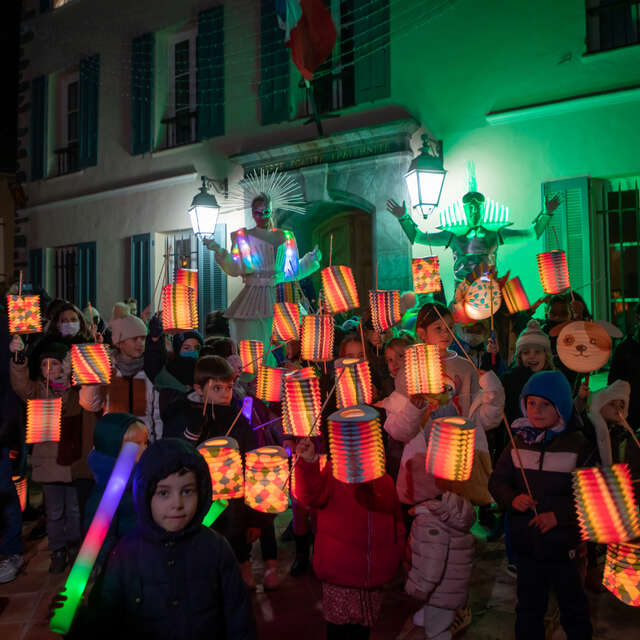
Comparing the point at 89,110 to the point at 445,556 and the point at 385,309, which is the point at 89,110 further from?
the point at 445,556

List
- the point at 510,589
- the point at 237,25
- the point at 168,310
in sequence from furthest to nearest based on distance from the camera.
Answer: the point at 237,25 → the point at 168,310 → the point at 510,589

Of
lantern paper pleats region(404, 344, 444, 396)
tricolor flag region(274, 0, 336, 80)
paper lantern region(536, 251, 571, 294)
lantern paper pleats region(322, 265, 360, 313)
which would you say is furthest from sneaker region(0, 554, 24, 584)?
tricolor flag region(274, 0, 336, 80)

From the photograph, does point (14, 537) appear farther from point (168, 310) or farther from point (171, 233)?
point (171, 233)

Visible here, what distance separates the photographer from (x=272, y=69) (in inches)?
385

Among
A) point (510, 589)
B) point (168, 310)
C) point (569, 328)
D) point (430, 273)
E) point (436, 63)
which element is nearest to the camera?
point (569, 328)

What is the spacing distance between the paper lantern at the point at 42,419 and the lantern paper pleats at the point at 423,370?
2472 millimetres

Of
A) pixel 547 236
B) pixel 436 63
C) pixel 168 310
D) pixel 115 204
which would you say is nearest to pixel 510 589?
pixel 168 310

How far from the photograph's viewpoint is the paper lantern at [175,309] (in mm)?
4594

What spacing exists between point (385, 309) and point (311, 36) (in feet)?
13.3

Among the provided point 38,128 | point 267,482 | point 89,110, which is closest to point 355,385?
point 267,482

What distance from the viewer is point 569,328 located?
3730 mm

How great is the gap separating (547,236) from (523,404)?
4739mm

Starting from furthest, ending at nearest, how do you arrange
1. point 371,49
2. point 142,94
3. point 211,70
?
point 142,94 → point 211,70 → point 371,49

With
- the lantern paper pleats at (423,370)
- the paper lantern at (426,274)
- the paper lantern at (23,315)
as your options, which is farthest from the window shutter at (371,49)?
the lantern paper pleats at (423,370)
